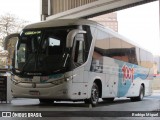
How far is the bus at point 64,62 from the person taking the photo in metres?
11.1

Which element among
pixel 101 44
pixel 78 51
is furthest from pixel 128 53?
pixel 78 51

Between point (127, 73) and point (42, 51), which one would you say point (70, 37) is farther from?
point (127, 73)

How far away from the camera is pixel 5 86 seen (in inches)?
553

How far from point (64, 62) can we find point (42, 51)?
852mm

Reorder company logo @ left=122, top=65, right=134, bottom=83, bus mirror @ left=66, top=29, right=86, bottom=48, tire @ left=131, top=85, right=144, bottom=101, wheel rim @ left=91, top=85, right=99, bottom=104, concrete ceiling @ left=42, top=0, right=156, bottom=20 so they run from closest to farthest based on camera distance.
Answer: bus mirror @ left=66, top=29, right=86, bottom=48
wheel rim @ left=91, top=85, right=99, bottom=104
company logo @ left=122, top=65, right=134, bottom=83
tire @ left=131, top=85, right=144, bottom=101
concrete ceiling @ left=42, top=0, right=156, bottom=20

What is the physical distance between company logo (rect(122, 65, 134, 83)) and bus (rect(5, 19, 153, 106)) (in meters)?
1.49

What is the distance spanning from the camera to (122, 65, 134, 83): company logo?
15172mm

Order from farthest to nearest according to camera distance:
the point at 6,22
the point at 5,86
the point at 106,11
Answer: the point at 106,11
the point at 6,22
the point at 5,86

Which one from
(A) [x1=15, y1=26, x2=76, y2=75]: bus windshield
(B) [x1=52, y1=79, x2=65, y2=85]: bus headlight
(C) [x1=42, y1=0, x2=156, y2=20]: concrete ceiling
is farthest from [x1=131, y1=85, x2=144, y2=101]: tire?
(B) [x1=52, y1=79, x2=65, y2=85]: bus headlight

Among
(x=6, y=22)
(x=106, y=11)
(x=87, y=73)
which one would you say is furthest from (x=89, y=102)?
(x=106, y=11)

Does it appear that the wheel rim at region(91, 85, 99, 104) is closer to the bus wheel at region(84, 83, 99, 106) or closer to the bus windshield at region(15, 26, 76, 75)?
the bus wheel at region(84, 83, 99, 106)

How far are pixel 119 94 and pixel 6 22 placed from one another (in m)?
6.41

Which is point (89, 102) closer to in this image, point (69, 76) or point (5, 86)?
point (69, 76)

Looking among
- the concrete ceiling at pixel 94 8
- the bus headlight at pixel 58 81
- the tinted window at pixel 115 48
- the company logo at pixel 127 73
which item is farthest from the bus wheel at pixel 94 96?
the concrete ceiling at pixel 94 8
